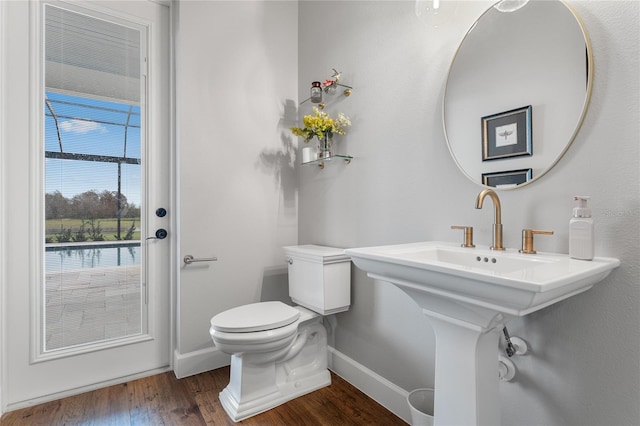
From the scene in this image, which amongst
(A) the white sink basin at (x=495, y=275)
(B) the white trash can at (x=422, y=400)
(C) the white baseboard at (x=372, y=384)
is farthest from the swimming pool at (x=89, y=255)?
(B) the white trash can at (x=422, y=400)

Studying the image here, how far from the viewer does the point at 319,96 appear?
7.13ft

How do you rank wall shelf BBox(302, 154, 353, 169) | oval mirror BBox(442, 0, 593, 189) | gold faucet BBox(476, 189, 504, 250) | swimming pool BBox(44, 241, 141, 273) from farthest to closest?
wall shelf BBox(302, 154, 353, 169) < swimming pool BBox(44, 241, 141, 273) < gold faucet BBox(476, 189, 504, 250) < oval mirror BBox(442, 0, 593, 189)

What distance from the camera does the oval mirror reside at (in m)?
1.07

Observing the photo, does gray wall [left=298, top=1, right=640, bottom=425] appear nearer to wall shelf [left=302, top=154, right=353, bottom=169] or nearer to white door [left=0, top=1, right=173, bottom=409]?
wall shelf [left=302, top=154, right=353, bottom=169]

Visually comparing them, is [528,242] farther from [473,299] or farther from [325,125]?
[325,125]

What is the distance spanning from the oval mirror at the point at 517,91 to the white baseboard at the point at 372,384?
1.15 meters

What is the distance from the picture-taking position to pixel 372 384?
182cm

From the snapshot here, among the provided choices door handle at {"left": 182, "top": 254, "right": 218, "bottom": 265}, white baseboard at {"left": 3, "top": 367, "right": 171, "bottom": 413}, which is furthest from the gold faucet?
white baseboard at {"left": 3, "top": 367, "right": 171, "bottom": 413}

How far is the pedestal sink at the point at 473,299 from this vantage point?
0.78m

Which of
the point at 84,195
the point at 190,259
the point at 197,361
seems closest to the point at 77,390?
the point at 197,361

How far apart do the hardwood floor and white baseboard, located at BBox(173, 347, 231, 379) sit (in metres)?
0.10

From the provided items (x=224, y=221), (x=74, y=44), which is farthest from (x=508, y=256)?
(x=74, y=44)

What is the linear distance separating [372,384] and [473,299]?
1.23 metres

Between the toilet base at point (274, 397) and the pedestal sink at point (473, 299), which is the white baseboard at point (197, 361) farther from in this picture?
the pedestal sink at point (473, 299)
